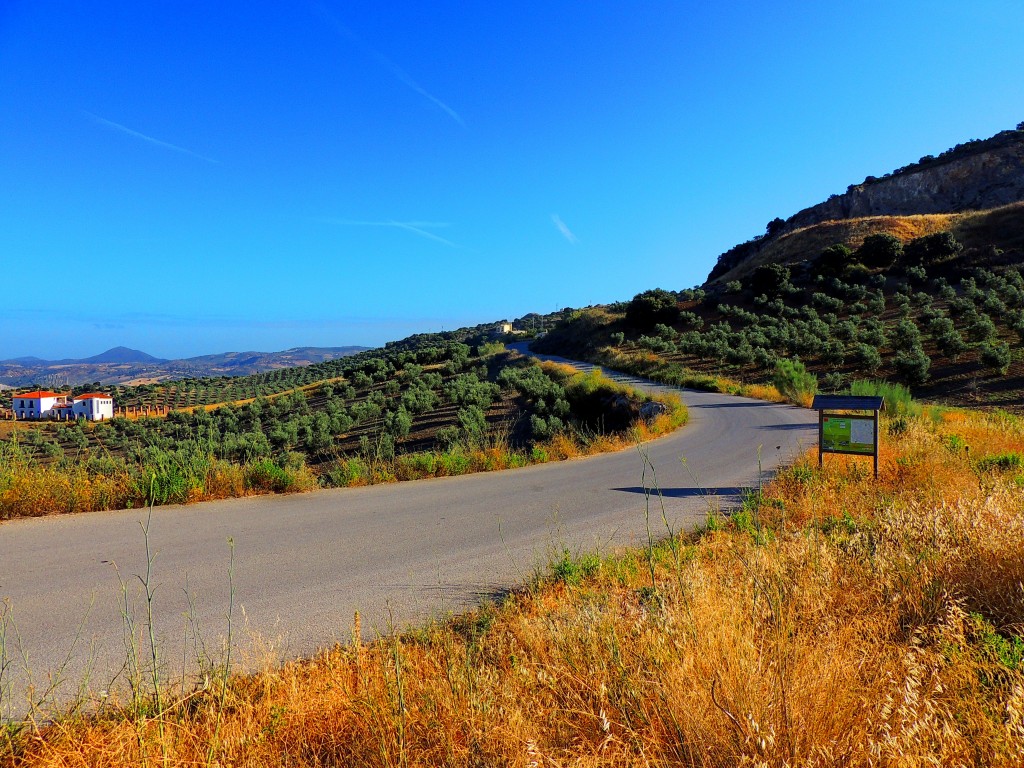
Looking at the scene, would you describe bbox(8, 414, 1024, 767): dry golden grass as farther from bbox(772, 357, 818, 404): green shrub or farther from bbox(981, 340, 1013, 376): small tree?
bbox(981, 340, 1013, 376): small tree

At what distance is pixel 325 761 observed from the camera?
2361mm

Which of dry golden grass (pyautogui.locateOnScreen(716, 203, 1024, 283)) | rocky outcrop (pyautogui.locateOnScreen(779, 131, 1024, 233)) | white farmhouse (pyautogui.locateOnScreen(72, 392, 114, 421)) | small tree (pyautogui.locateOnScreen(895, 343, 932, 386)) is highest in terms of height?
rocky outcrop (pyautogui.locateOnScreen(779, 131, 1024, 233))

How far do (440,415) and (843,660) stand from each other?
20.9 metres

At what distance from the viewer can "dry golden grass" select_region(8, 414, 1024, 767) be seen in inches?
81.0

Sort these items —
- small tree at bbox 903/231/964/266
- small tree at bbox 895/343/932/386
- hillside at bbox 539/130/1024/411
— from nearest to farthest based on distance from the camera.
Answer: small tree at bbox 895/343/932/386 → hillside at bbox 539/130/1024/411 → small tree at bbox 903/231/964/266

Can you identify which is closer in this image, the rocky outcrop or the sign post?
the sign post

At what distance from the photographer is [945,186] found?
225 feet

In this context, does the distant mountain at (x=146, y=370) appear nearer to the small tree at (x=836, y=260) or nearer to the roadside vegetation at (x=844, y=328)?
the roadside vegetation at (x=844, y=328)

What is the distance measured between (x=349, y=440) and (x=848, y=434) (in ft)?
57.0

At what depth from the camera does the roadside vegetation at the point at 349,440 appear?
6.58m

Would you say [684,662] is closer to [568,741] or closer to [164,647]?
[568,741]

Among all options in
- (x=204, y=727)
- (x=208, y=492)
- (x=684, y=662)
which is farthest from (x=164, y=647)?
(x=208, y=492)

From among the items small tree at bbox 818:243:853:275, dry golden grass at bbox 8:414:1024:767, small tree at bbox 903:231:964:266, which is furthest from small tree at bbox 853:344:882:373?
small tree at bbox 903:231:964:266

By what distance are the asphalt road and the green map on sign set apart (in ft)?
4.32
